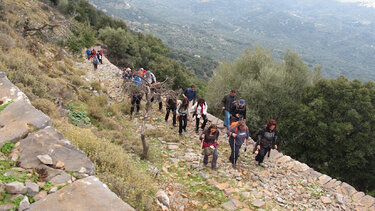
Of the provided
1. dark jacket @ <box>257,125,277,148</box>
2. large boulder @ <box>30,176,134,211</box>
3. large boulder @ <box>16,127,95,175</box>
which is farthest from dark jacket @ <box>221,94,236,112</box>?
large boulder @ <box>30,176,134,211</box>

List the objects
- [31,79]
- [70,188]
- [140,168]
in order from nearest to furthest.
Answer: [70,188], [140,168], [31,79]

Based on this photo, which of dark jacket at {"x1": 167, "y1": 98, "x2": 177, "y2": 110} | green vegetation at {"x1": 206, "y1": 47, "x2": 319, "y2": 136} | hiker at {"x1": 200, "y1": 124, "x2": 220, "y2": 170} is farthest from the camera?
green vegetation at {"x1": 206, "y1": 47, "x2": 319, "y2": 136}

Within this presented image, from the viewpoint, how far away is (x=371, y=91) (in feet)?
53.3

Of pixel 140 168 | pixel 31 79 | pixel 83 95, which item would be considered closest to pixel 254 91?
pixel 83 95

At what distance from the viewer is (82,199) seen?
333 cm

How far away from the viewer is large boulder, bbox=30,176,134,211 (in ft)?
10.3

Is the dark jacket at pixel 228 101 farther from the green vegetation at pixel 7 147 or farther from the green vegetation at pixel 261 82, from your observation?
the green vegetation at pixel 261 82

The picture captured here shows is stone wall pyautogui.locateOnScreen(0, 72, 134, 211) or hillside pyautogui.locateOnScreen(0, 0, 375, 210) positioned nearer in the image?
stone wall pyautogui.locateOnScreen(0, 72, 134, 211)

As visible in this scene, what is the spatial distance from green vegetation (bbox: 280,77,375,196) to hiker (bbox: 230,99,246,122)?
358 inches

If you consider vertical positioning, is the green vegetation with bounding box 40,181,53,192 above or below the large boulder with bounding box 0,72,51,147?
below

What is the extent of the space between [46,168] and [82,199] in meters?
0.96

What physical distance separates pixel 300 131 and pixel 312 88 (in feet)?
12.2

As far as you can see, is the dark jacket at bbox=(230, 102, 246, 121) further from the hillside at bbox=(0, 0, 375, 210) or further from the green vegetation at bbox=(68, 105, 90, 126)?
the green vegetation at bbox=(68, 105, 90, 126)

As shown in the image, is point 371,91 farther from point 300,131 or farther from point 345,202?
point 345,202
